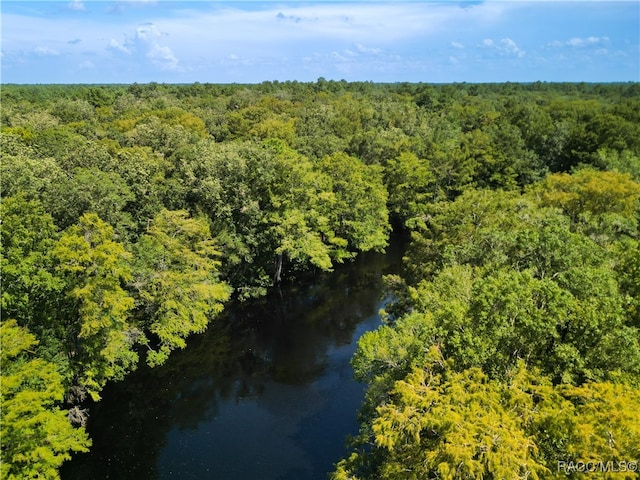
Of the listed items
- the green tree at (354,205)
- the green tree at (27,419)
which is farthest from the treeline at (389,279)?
the green tree at (354,205)

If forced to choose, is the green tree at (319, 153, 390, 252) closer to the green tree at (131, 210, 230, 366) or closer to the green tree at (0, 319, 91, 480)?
the green tree at (131, 210, 230, 366)

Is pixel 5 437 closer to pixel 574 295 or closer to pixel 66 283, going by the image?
pixel 66 283

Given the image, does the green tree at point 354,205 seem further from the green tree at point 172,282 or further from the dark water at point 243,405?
the green tree at point 172,282

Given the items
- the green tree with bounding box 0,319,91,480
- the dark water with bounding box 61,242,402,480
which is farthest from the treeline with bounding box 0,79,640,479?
the dark water with bounding box 61,242,402,480

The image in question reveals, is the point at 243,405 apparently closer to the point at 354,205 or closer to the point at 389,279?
the point at 389,279

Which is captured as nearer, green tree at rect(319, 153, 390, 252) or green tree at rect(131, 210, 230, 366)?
green tree at rect(131, 210, 230, 366)

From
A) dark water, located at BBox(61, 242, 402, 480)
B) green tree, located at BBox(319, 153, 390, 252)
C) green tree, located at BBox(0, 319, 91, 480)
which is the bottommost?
dark water, located at BBox(61, 242, 402, 480)

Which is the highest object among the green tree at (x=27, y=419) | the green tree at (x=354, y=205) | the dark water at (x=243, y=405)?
the green tree at (x=354, y=205)
